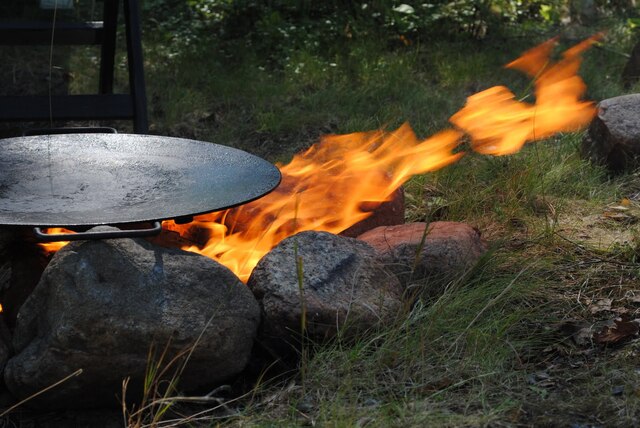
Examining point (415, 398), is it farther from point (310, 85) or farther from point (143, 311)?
point (310, 85)

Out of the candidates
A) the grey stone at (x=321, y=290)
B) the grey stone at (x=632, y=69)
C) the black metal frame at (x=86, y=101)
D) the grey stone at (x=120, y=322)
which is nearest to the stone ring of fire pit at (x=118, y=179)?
the grey stone at (x=120, y=322)

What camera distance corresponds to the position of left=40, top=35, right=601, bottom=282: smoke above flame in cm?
342

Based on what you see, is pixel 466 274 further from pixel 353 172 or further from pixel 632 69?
pixel 632 69

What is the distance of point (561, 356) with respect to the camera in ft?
9.18

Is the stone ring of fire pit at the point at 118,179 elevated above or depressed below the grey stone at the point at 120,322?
above

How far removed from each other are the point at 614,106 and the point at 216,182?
2236 mm

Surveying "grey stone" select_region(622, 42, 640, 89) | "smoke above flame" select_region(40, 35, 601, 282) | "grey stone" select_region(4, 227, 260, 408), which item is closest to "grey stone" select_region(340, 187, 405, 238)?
"smoke above flame" select_region(40, 35, 601, 282)

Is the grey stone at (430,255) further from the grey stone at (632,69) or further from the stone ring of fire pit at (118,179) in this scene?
the grey stone at (632,69)

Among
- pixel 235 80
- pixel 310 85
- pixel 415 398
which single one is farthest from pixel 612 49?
pixel 415 398

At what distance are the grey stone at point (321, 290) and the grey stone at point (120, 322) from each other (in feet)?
0.27

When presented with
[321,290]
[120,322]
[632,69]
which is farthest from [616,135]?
[120,322]

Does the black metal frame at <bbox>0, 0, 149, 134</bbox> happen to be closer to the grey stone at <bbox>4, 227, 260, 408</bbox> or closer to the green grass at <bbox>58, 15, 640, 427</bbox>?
the green grass at <bbox>58, 15, 640, 427</bbox>

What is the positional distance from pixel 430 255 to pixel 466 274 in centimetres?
14

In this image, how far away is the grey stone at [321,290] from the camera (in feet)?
9.04
